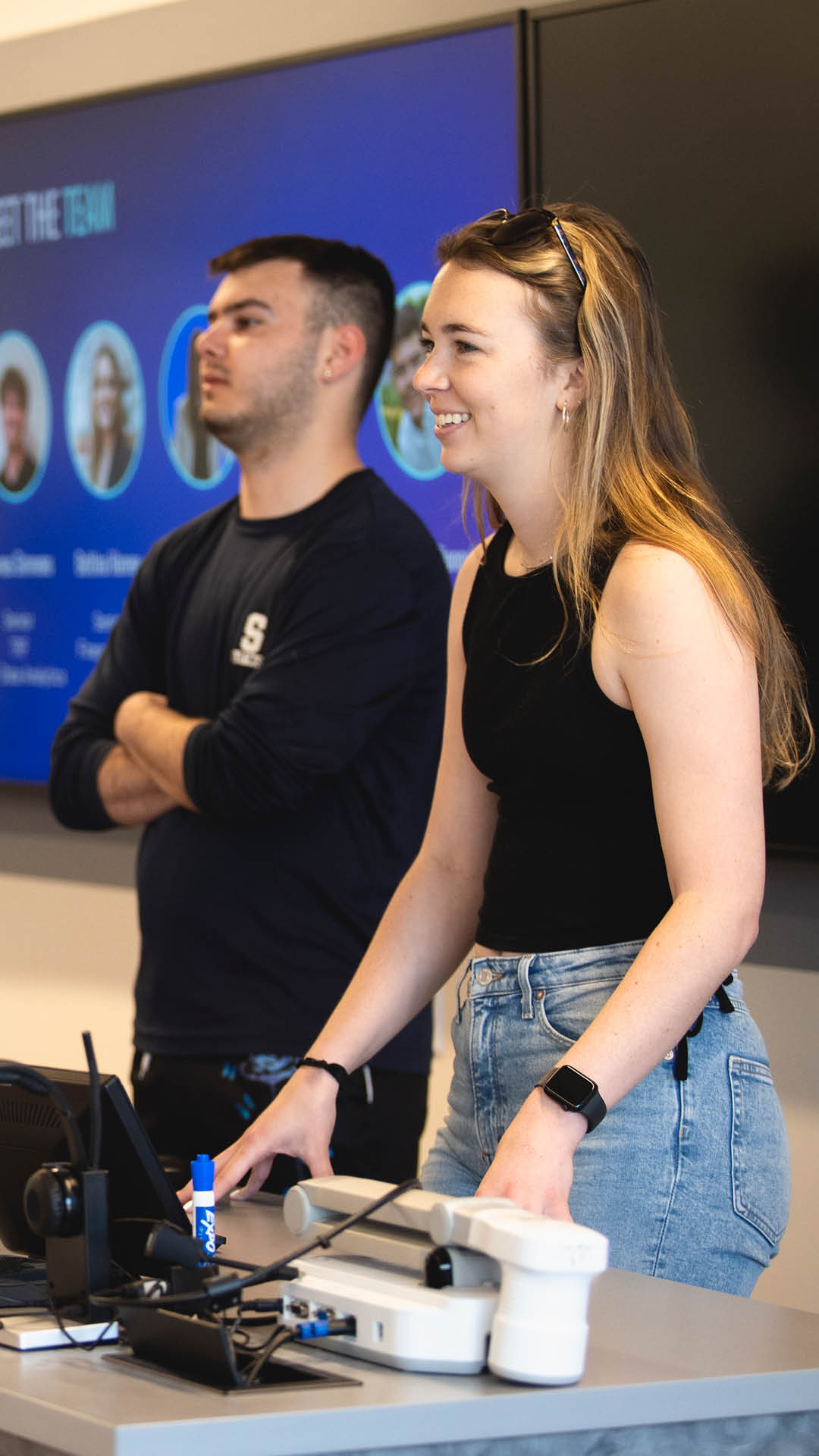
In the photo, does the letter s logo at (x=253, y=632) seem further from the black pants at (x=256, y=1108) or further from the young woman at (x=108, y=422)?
the young woman at (x=108, y=422)

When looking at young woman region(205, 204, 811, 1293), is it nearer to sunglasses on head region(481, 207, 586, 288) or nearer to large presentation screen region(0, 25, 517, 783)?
sunglasses on head region(481, 207, 586, 288)

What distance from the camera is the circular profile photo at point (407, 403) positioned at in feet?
10.4

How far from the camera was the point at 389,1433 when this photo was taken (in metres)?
1.19

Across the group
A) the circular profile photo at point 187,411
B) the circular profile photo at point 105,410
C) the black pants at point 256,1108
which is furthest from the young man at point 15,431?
the black pants at point 256,1108

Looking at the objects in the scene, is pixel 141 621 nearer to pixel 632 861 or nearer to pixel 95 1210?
pixel 632 861

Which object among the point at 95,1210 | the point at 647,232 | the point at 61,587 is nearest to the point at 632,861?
the point at 95,1210

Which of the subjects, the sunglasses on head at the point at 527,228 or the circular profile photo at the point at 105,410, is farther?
the circular profile photo at the point at 105,410

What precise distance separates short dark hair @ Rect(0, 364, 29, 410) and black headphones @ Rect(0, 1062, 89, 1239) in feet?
8.82

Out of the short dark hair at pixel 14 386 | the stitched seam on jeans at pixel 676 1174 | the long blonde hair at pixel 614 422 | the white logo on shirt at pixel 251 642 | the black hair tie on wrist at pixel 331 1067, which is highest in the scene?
the short dark hair at pixel 14 386

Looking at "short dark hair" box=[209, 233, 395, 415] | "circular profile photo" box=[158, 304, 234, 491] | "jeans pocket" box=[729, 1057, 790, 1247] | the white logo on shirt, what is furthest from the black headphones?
"circular profile photo" box=[158, 304, 234, 491]

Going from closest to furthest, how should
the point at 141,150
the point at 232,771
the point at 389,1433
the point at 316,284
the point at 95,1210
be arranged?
the point at 389,1433 < the point at 95,1210 < the point at 232,771 < the point at 316,284 < the point at 141,150

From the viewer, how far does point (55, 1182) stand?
53.9 inches

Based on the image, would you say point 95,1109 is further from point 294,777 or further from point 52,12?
point 52,12

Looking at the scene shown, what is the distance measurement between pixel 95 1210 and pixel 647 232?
1.92 metres
